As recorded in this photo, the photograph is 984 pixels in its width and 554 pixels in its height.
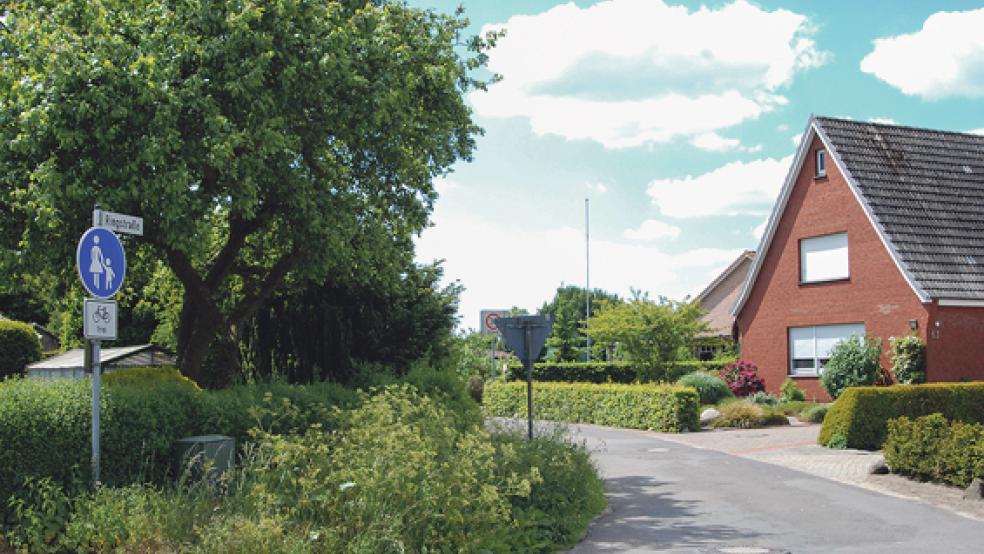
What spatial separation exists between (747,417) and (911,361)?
4.97 metres

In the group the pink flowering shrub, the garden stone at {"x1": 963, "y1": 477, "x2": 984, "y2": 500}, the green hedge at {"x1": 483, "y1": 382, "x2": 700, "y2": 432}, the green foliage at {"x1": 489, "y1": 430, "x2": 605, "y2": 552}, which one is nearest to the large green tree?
the green foliage at {"x1": 489, "y1": 430, "x2": 605, "y2": 552}

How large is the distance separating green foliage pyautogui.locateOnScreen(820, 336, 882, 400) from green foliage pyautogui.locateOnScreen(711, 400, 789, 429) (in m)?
2.37

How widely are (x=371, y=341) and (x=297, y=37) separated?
265 inches

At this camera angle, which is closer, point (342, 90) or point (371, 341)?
point (342, 90)

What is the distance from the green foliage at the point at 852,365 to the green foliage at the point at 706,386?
3214mm

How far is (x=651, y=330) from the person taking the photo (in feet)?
98.0

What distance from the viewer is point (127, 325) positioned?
37.5 metres

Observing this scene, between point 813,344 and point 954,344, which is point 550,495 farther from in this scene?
point 813,344

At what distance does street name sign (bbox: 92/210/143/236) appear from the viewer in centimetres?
951

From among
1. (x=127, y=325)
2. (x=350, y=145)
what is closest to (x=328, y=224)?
(x=350, y=145)

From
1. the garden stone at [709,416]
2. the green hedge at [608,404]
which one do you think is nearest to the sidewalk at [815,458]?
the green hedge at [608,404]

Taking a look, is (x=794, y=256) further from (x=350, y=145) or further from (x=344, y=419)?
(x=344, y=419)

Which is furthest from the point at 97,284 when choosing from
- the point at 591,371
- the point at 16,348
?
the point at 591,371

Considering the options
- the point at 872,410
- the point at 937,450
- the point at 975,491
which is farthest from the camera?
the point at 872,410
